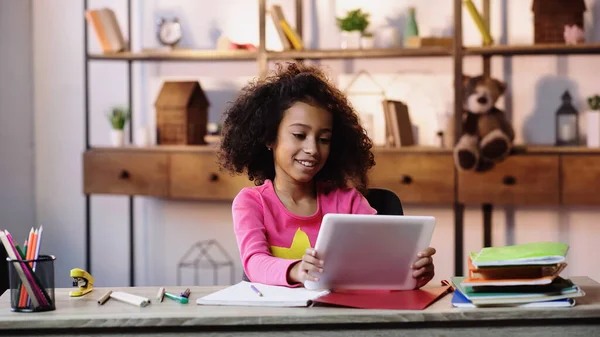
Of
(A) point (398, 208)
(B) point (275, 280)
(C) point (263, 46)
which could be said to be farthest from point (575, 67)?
(B) point (275, 280)

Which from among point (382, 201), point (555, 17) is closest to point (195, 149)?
point (555, 17)

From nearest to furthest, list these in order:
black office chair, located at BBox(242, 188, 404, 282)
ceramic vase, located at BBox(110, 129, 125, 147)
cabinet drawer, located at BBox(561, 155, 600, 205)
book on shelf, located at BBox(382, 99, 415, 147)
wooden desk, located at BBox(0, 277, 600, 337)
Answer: wooden desk, located at BBox(0, 277, 600, 337), black office chair, located at BBox(242, 188, 404, 282), cabinet drawer, located at BBox(561, 155, 600, 205), book on shelf, located at BBox(382, 99, 415, 147), ceramic vase, located at BBox(110, 129, 125, 147)

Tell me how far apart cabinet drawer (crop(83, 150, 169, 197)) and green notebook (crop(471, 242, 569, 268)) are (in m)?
2.40

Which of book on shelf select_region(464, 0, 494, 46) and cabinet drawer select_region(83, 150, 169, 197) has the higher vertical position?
book on shelf select_region(464, 0, 494, 46)

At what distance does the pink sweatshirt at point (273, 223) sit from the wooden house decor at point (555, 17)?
184cm

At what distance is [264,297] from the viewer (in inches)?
62.7

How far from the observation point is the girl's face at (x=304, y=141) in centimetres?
193

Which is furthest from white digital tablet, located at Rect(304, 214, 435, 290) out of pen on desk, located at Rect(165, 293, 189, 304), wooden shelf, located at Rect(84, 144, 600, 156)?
wooden shelf, located at Rect(84, 144, 600, 156)

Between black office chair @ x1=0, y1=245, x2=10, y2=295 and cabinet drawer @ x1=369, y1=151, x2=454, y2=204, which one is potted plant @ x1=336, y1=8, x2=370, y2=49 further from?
black office chair @ x1=0, y1=245, x2=10, y2=295

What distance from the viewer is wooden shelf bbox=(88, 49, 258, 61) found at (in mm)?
3795

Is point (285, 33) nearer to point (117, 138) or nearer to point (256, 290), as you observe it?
point (117, 138)

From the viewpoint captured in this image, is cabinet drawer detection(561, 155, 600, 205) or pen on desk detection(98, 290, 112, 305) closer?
pen on desk detection(98, 290, 112, 305)

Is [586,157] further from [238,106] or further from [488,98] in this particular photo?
[238,106]

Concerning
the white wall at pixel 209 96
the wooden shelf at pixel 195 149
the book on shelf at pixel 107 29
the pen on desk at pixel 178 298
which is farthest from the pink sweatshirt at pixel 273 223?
the book on shelf at pixel 107 29
